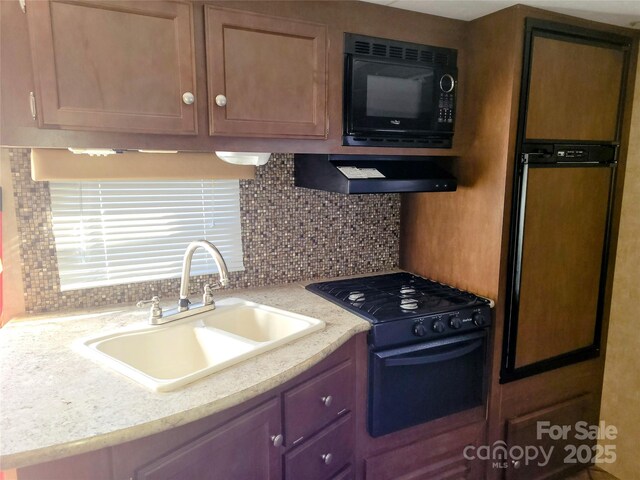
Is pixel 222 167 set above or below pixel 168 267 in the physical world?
above

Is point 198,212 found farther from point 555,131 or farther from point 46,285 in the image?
point 555,131

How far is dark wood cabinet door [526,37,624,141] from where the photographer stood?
1.81m

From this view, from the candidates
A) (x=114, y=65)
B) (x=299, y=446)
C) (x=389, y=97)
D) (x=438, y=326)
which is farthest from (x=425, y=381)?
(x=114, y=65)

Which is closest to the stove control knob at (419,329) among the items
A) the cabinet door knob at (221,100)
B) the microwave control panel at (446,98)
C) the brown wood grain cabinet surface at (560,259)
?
the brown wood grain cabinet surface at (560,259)

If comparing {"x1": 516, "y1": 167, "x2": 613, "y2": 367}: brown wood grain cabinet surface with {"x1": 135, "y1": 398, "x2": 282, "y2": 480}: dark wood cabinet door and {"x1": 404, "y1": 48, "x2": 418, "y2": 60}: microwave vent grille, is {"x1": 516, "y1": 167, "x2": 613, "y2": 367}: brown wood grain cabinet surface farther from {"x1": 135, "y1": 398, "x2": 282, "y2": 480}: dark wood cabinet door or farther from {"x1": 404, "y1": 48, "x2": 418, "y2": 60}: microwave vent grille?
{"x1": 135, "y1": 398, "x2": 282, "y2": 480}: dark wood cabinet door

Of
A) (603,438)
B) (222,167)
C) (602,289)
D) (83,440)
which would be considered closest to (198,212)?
(222,167)

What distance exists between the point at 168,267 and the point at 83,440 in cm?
105

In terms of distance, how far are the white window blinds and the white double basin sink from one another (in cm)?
31

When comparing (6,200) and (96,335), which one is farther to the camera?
(6,200)

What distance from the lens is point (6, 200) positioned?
158 cm

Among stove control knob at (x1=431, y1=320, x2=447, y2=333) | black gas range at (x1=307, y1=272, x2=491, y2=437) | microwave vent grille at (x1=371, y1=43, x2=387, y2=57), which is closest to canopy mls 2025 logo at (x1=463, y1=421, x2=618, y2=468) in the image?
black gas range at (x1=307, y1=272, x2=491, y2=437)

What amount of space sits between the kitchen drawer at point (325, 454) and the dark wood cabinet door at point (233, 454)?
2.8 inches

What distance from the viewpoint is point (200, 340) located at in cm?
159

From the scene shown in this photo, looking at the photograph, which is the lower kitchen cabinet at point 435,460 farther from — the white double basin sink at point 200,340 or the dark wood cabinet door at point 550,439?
the white double basin sink at point 200,340
